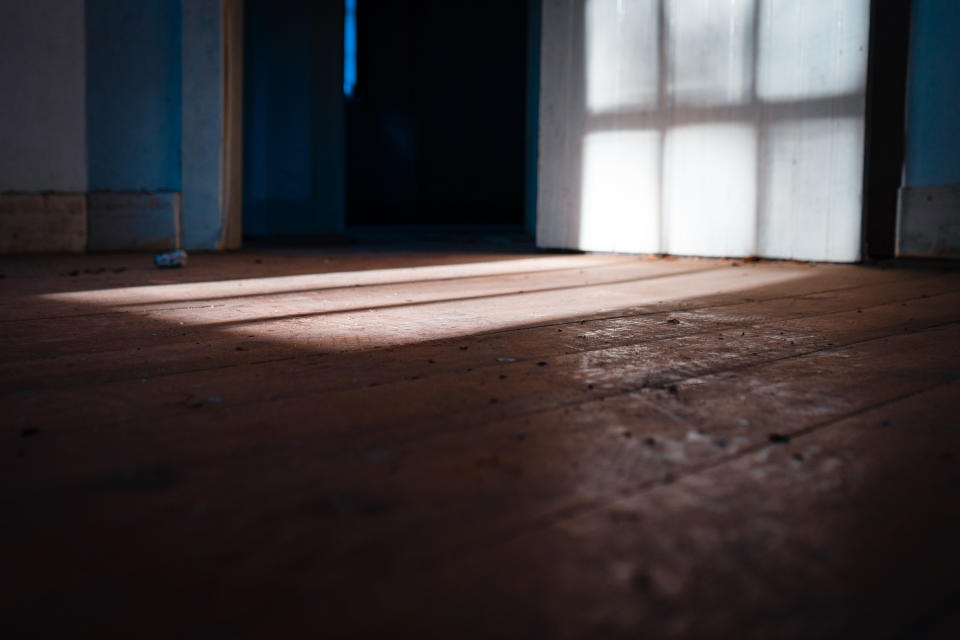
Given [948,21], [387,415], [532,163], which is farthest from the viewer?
[532,163]

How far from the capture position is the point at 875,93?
427cm

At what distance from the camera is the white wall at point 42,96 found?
4.41 m

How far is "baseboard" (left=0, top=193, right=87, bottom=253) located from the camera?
448cm

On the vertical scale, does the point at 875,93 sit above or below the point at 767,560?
above

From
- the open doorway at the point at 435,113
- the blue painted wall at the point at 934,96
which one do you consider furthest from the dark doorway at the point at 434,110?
the blue painted wall at the point at 934,96

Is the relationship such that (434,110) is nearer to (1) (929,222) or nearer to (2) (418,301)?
(1) (929,222)

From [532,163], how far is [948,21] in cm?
420

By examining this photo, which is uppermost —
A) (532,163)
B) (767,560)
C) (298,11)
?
(298,11)

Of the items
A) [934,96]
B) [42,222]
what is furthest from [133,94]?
[934,96]

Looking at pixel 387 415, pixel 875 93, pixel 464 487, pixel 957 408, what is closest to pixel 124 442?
pixel 387 415

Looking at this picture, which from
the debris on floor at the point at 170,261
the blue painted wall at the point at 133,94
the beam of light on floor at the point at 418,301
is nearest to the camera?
the beam of light on floor at the point at 418,301

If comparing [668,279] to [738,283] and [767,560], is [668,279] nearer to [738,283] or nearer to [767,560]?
[738,283]

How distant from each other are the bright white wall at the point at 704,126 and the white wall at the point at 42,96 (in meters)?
2.88

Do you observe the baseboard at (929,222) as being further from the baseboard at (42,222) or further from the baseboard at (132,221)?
the baseboard at (42,222)
